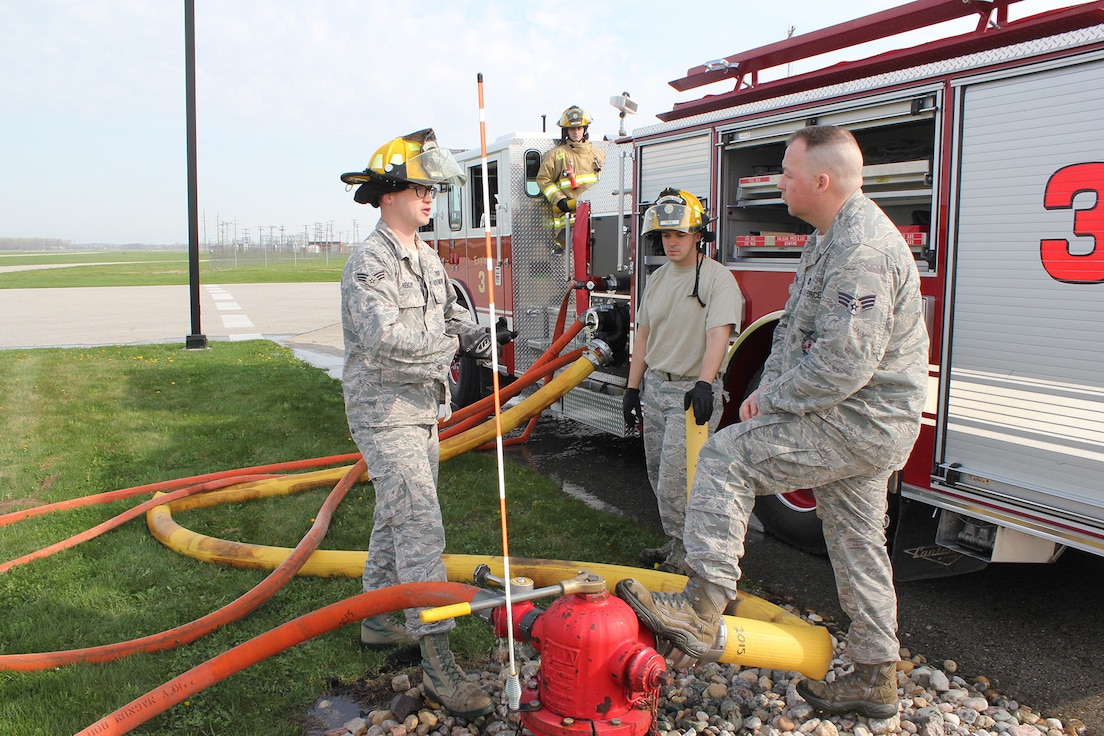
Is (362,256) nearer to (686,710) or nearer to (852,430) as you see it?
(852,430)

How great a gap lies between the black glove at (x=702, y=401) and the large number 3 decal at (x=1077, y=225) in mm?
1380

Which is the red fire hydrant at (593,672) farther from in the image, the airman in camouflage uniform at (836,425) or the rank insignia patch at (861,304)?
the rank insignia patch at (861,304)

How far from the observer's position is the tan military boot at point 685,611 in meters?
2.65

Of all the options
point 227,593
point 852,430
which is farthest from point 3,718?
point 852,430

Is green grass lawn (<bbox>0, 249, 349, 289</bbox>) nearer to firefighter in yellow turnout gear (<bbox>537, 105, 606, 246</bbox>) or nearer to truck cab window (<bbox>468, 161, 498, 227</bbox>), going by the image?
truck cab window (<bbox>468, 161, 498, 227</bbox>)

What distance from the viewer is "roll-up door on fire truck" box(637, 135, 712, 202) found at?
4859mm

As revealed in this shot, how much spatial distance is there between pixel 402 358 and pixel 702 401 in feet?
4.48

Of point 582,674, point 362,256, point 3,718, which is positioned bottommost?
point 3,718

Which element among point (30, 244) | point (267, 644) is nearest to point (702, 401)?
point (267, 644)

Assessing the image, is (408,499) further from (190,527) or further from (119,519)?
(119,519)

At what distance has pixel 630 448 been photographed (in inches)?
287

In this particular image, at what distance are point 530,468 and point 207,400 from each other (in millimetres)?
4062

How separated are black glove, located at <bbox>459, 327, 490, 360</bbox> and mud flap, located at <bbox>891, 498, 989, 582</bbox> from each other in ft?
6.56

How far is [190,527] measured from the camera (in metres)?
4.95
